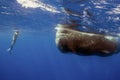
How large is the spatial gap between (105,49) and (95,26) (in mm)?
11213

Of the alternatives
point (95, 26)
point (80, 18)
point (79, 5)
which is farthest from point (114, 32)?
point (79, 5)

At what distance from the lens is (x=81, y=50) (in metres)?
5.93

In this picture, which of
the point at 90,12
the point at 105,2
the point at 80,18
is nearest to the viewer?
the point at 105,2

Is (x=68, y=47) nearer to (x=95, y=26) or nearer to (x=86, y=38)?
(x=86, y=38)

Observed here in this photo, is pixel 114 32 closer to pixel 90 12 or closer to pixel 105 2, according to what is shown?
pixel 90 12

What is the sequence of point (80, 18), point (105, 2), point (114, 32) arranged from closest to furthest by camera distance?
point (105, 2) → point (80, 18) → point (114, 32)

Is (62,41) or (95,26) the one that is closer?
(62,41)

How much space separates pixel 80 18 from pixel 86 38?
345 inches

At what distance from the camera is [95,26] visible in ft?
55.7

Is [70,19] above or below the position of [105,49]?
below

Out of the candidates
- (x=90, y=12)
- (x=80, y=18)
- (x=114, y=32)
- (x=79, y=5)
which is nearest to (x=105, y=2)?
(x=79, y=5)

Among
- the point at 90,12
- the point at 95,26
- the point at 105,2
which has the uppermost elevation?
the point at 105,2

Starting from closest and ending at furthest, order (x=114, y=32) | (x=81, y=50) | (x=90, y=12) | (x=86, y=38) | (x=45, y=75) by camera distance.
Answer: (x=81, y=50), (x=86, y=38), (x=90, y=12), (x=114, y=32), (x=45, y=75)

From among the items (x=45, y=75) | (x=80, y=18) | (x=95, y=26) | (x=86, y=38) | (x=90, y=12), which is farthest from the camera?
(x=45, y=75)
